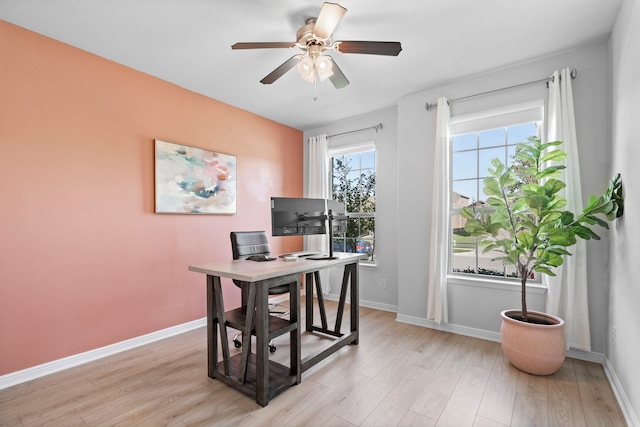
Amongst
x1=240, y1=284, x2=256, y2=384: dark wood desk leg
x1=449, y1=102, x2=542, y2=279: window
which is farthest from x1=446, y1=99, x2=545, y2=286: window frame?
x1=240, y1=284, x2=256, y2=384: dark wood desk leg

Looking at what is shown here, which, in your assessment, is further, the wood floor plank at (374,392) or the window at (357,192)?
the window at (357,192)

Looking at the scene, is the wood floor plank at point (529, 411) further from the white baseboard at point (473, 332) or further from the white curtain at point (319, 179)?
the white curtain at point (319, 179)

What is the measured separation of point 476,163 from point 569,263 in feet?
4.25

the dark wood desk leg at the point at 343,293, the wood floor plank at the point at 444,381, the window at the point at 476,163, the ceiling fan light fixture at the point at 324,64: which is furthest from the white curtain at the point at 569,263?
the ceiling fan light fixture at the point at 324,64

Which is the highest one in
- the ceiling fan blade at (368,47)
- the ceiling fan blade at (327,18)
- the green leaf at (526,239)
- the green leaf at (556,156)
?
the ceiling fan blade at (327,18)

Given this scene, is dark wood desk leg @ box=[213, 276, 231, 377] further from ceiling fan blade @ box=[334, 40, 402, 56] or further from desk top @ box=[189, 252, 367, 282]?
ceiling fan blade @ box=[334, 40, 402, 56]

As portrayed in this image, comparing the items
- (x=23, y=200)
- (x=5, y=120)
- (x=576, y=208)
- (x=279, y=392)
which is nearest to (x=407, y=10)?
(x=576, y=208)

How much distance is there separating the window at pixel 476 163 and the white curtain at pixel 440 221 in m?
0.15

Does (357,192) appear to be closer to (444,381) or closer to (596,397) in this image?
(444,381)

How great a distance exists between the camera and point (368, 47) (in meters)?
2.07

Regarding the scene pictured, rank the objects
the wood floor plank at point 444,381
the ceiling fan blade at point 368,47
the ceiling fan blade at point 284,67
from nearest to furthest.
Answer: the wood floor plank at point 444,381 < the ceiling fan blade at point 368,47 < the ceiling fan blade at point 284,67

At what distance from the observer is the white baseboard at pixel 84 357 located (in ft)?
7.20

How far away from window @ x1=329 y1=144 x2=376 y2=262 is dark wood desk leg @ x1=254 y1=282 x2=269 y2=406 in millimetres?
2604

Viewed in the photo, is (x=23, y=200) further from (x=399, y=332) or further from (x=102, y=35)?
(x=399, y=332)
